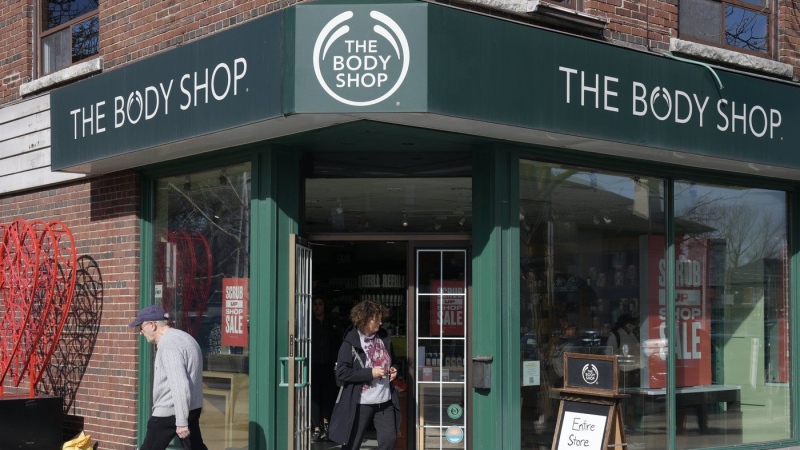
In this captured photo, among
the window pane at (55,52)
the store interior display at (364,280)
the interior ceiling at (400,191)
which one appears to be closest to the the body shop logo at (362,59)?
the interior ceiling at (400,191)

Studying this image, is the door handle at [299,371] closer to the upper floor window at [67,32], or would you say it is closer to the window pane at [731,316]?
the window pane at [731,316]

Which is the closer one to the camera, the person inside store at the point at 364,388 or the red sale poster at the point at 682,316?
the person inside store at the point at 364,388

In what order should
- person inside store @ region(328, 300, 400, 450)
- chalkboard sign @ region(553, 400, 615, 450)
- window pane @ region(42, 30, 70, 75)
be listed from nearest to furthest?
chalkboard sign @ region(553, 400, 615, 450), person inside store @ region(328, 300, 400, 450), window pane @ region(42, 30, 70, 75)

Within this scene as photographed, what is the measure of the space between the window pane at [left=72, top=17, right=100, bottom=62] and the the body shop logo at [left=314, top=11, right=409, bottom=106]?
4.39 meters

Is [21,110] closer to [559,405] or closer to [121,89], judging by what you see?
[121,89]

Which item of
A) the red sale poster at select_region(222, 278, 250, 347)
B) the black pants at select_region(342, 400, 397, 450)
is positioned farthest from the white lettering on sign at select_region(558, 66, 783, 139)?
the red sale poster at select_region(222, 278, 250, 347)

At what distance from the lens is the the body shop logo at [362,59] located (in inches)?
296

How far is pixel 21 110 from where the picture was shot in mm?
11695

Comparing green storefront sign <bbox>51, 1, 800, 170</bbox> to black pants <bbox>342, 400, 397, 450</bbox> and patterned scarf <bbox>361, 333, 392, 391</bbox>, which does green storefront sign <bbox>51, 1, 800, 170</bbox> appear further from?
black pants <bbox>342, 400, 397, 450</bbox>

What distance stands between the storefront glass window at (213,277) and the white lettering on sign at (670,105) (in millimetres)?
3017

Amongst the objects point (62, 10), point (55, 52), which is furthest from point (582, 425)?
point (62, 10)

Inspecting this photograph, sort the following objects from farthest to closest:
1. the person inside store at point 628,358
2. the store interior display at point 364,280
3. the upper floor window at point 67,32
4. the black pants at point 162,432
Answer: the store interior display at point 364,280 → the upper floor window at point 67,32 → the person inside store at point 628,358 → the black pants at point 162,432

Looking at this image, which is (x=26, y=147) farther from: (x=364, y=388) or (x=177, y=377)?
(x=364, y=388)

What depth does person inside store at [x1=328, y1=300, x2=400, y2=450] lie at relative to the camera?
8.66 metres
